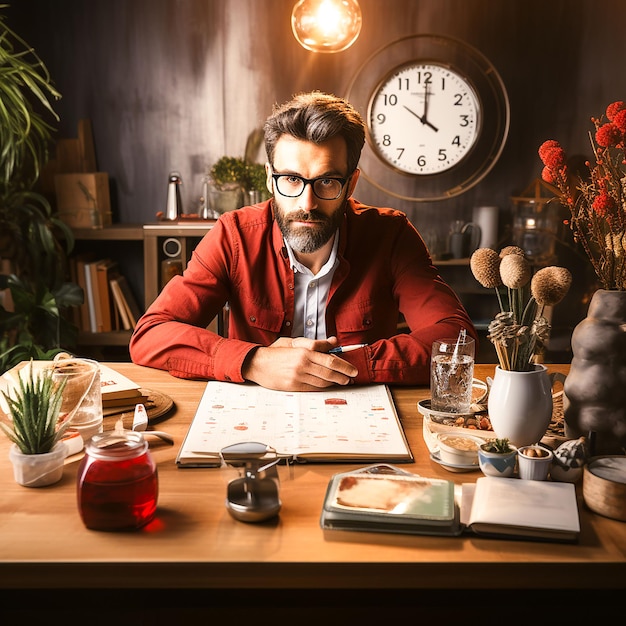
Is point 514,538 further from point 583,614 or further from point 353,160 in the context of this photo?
point 353,160

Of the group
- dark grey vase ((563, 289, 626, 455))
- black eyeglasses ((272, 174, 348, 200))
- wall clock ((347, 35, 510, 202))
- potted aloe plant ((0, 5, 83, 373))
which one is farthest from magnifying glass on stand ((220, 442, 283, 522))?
wall clock ((347, 35, 510, 202))

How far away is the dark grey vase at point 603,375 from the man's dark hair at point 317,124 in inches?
36.6

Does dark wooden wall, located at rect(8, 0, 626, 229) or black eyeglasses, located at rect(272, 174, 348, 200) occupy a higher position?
Result: dark wooden wall, located at rect(8, 0, 626, 229)

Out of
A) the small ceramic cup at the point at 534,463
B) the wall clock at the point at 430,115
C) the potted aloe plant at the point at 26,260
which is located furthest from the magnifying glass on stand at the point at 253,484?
the wall clock at the point at 430,115

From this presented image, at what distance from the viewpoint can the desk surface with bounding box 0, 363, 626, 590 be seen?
2.83 feet

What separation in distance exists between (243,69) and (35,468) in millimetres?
2842

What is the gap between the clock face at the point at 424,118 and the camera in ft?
11.5

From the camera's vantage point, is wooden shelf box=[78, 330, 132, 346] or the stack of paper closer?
the stack of paper

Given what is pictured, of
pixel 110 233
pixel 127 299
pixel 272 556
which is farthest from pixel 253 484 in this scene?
pixel 127 299

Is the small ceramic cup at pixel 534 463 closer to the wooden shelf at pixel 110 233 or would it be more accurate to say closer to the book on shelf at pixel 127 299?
the wooden shelf at pixel 110 233

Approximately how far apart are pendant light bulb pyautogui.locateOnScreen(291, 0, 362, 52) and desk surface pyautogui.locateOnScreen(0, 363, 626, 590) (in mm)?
2607

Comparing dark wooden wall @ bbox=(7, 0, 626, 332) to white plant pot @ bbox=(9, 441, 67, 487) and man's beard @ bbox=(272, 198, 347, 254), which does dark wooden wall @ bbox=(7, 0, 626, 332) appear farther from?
white plant pot @ bbox=(9, 441, 67, 487)

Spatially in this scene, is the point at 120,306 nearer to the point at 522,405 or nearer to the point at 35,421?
the point at 35,421

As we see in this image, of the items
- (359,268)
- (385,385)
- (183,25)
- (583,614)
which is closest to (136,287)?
(183,25)
